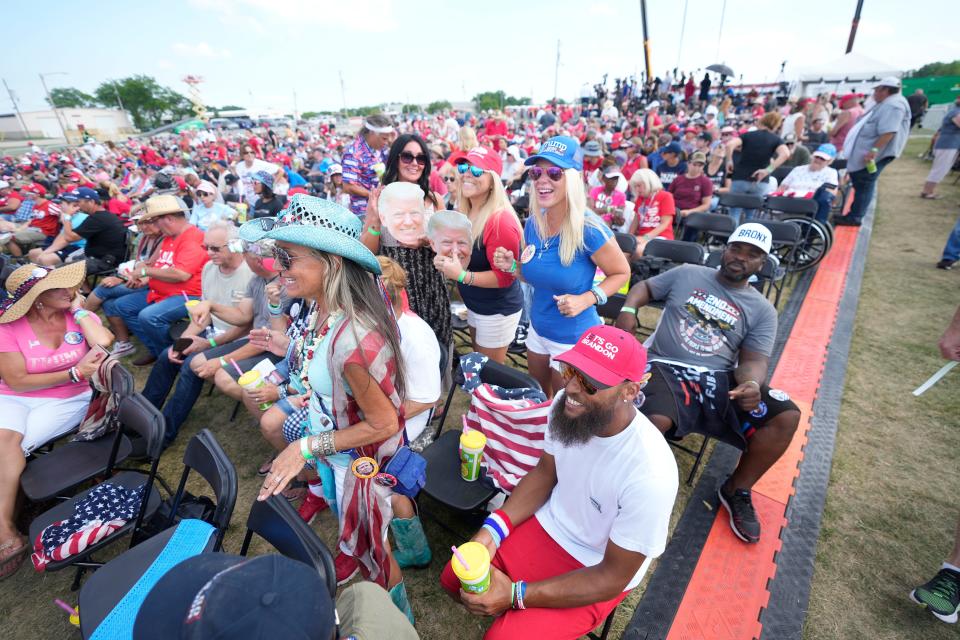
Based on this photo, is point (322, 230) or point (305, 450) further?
point (305, 450)

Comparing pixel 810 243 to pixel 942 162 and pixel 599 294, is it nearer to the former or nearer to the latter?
pixel 599 294

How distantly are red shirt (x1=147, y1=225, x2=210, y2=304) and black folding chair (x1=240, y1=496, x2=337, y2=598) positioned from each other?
3.71 metres

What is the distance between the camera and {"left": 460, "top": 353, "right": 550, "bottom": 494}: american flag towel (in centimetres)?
237

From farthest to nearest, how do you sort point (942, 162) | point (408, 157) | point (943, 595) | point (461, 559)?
1. point (942, 162)
2. point (408, 157)
3. point (943, 595)
4. point (461, 559)

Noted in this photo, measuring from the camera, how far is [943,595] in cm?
223

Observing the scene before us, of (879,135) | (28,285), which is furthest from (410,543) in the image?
(879,135)

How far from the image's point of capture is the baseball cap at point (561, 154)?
250 cm

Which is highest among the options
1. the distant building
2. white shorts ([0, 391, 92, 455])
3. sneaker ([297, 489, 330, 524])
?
the distant building

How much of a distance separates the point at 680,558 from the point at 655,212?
488 centimetres

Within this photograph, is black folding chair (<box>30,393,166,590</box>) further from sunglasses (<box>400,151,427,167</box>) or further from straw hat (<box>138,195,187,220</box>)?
straw hat (<box>138,195,187,220</box>)

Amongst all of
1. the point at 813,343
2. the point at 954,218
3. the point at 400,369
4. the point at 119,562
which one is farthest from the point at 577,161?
the point at 954,218

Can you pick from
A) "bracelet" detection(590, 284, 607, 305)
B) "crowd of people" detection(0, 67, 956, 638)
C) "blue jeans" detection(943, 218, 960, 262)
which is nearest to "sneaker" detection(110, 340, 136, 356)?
"crowd of people" detection(0, 67, 956, 638)

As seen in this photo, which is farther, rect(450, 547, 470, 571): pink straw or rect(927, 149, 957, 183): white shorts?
rect(927, 149, 957, 183): white shorts

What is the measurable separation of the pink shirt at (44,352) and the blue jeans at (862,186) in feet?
36.8
